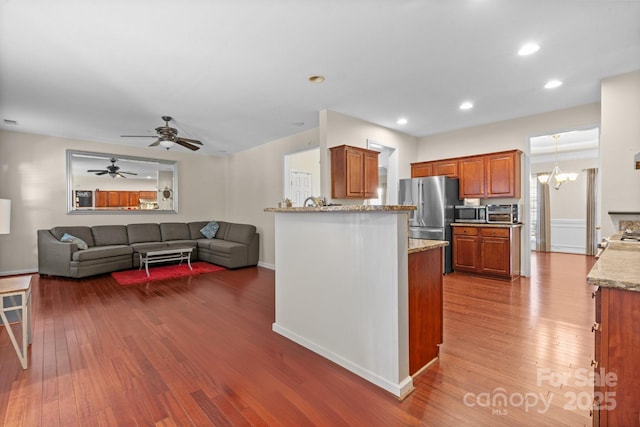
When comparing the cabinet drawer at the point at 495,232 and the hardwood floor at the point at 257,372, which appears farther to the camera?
the cabinet drawer at the point at 495,232

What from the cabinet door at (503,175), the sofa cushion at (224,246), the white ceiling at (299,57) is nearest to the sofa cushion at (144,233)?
the sofa cushion at (224,246)

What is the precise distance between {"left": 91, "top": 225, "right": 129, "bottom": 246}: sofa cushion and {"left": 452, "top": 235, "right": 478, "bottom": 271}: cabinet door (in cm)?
658

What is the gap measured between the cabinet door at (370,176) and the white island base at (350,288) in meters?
2.21

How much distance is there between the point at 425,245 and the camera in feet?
7.08

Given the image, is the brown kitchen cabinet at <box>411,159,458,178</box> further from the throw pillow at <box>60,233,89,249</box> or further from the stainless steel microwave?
the throw pillow at <box>60,233,89,249</box>

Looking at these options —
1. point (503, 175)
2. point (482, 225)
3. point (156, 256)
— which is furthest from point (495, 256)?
point (156, 256)

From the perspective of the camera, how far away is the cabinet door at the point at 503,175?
16.0 feet

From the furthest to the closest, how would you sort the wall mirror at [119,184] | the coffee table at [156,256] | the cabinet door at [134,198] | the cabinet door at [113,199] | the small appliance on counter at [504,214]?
the cabinet door at [134,198] < the cabinet door at [113,199] < the wall mirror at [119,184] < the coffee table at [156,256] < the small appliance on counter at [504,214]

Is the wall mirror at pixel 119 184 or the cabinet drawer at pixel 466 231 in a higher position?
the wall mirror at pixel 119 184

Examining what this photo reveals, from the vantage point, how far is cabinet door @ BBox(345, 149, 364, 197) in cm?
440

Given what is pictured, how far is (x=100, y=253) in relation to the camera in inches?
205

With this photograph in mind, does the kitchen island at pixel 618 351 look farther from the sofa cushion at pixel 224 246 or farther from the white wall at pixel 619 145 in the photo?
the sofa cushion at pixel 224 246

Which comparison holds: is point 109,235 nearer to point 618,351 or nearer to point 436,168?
point 436,168

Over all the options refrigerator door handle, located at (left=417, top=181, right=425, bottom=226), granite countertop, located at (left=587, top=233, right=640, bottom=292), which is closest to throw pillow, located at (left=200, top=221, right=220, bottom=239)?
refrigerator door handle, located at (left=417, top=181, right=425, bottom=226)
